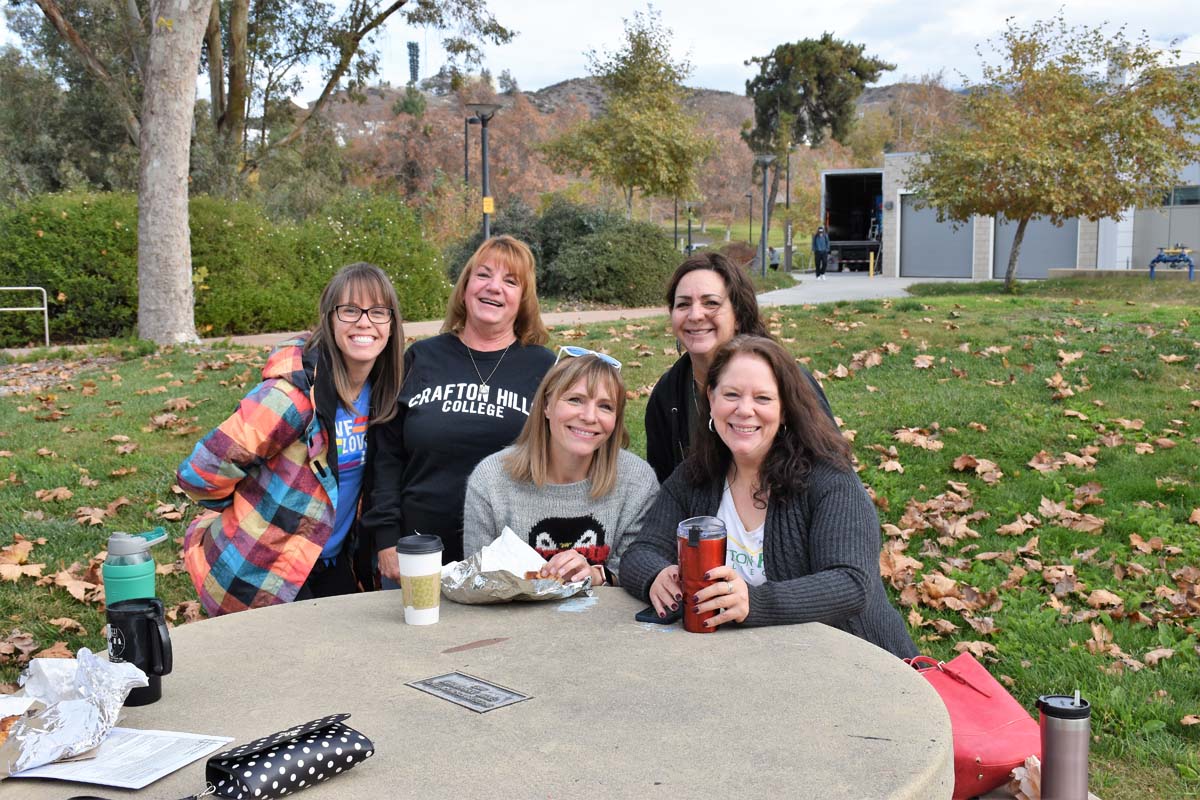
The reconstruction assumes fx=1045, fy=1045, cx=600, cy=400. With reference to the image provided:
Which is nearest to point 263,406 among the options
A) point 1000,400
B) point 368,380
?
point 368,380

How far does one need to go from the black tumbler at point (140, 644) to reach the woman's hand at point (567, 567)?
103cm

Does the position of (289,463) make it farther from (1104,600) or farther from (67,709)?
(1104,600)

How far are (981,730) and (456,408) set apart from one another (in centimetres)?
196

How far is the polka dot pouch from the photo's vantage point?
5.61 feet

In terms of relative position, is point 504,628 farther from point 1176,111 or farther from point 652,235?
point 1176,111

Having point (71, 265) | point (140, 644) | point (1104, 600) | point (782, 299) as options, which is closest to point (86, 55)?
point (71, 265)

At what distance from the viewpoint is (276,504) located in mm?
3336

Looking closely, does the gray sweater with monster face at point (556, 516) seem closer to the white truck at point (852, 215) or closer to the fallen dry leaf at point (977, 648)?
the fallen dry leaf at point (977, 648)

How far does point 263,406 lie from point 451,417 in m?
0.66

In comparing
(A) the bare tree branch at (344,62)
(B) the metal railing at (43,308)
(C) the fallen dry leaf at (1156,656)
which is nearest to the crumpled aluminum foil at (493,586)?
(C) the fallen dry leaf at (1156,656)

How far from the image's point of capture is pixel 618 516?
126 inches

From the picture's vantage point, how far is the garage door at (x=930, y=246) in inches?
1332

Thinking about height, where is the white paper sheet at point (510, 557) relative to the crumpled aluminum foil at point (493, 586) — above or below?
above

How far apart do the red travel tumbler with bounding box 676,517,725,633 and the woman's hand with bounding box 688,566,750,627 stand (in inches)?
0.5
